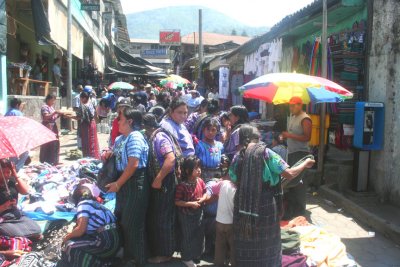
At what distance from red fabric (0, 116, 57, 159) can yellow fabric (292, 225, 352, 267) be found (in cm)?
289

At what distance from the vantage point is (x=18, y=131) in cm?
379

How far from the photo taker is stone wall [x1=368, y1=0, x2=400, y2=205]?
623 centimetres

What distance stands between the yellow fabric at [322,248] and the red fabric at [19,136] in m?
2.89

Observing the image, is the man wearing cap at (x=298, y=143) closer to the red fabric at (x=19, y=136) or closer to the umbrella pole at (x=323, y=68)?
the umbrella pole at (x=323, y=68)

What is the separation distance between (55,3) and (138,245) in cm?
909

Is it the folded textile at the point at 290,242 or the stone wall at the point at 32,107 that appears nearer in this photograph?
the folded textile at the point at 290,242

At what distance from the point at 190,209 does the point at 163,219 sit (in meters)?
0.30

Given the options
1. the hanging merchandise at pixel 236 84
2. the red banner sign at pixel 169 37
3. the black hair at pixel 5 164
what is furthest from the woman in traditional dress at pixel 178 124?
the red banner sign at pixel 169 37

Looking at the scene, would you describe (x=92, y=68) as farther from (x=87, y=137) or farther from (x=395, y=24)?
(x=395, y=24)

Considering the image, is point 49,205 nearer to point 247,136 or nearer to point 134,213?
point 134,213

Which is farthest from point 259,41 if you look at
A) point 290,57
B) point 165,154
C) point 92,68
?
point 92,68

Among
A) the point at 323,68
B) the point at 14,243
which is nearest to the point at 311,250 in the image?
the point at 14,243

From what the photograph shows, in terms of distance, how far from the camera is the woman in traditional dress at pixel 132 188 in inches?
159

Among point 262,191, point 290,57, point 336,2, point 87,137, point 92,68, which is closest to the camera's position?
point 262,191
